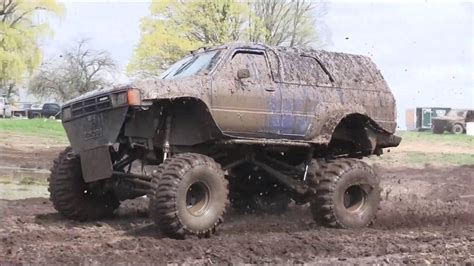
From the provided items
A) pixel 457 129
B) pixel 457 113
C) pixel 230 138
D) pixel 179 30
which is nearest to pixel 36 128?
pixel 179 30

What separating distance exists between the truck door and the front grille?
1.28 m

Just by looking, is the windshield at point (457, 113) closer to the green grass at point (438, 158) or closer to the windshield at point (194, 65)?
the green grass at point (438, 158)

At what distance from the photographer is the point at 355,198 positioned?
34.3 feet

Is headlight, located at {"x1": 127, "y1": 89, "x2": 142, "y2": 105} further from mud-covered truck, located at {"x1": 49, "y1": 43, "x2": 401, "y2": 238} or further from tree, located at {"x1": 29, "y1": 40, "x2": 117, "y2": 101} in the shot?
tree, located at {"x1": 29, "y1": 40, "x2": 117, "y2": 101}

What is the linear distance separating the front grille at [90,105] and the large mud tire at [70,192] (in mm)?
741

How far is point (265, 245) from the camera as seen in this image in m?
8.06

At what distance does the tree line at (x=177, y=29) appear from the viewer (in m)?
37.2

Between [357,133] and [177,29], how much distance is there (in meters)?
28.0

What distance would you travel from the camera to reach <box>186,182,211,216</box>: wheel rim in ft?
29.2

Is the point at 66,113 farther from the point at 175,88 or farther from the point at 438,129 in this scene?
the point at 438,129

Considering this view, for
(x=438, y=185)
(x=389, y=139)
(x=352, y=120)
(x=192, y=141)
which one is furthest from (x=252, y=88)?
(x=438, y=185)

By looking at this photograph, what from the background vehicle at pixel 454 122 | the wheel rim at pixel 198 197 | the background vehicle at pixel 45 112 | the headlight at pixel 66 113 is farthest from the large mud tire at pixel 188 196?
the background vehicle at pixel 45 112

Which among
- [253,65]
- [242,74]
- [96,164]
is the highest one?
[253,65]

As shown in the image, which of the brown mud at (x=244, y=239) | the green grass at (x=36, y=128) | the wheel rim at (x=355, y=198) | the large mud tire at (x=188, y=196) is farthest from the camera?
the green grass at (x=36, y=128)
